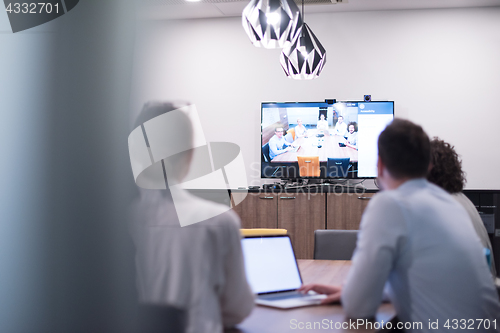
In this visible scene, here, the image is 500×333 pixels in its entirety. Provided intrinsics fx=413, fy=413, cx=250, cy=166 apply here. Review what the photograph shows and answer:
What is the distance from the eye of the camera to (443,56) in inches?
181

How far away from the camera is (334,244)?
2.68 meters

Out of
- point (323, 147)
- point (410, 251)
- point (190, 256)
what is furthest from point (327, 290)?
point (323, 147)

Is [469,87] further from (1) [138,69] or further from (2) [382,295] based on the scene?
(1) [138,69]

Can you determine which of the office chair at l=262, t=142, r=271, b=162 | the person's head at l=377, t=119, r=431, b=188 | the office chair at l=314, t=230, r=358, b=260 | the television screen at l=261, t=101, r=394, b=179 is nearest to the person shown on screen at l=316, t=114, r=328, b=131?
the television screen at l=261, t=101, r=394, b=179

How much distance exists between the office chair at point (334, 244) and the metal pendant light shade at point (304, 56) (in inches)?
40.8

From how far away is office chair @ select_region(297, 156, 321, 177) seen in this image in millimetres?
4465

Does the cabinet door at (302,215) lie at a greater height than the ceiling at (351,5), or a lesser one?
lesser

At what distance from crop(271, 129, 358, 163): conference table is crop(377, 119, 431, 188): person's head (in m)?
3.47

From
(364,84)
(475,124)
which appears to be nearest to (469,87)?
(475,124)

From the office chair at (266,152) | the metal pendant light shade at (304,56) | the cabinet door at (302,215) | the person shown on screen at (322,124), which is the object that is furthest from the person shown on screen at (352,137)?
the metal pendant light shade at (304,56)

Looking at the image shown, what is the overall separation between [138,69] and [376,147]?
0.69 metres

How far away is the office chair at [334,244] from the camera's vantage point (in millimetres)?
2648

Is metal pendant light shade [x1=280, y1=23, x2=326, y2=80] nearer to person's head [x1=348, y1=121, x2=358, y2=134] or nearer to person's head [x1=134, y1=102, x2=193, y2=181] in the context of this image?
person's head [x1=348, y1=121, x2=358, y2=134]

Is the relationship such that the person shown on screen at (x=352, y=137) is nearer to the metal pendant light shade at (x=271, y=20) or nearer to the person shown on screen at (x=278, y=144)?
the person shown on screen at (x=278, y=144)
